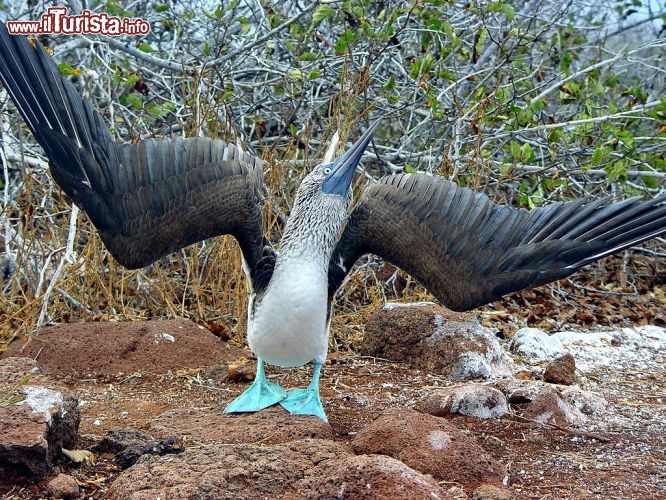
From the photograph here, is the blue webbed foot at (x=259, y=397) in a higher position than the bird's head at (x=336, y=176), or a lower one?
lower

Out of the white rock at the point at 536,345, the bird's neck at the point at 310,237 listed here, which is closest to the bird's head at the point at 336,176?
the bird's neck at the point at 310,237

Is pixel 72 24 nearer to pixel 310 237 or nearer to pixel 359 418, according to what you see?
pixel 310 237

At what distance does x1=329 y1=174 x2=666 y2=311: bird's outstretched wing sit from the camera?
3920 millimetres

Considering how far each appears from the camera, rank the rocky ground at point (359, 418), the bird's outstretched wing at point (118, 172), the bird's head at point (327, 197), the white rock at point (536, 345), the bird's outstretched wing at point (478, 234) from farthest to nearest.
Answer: the white rock at point (536, 345), the bird's head at point (327, 197), the bird's outstretched wing at point (478, 234), the bird's outstretched wing at point (118, 172), the rocky ground at point (359, 418)

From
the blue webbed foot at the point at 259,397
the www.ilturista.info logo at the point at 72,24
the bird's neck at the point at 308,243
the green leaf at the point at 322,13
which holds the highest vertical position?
the green leaf at the point at 322,13

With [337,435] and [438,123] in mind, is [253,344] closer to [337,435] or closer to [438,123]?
[337,435]

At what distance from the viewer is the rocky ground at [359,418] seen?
125 inches

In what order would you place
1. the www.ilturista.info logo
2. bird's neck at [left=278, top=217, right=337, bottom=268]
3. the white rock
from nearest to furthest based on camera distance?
bird's neck at [left=278, top=217, right=337, bottom=268] → the white rock → the www.ilturista.info logo

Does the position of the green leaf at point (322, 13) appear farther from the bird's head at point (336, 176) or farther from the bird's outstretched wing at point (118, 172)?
the bird's outstretched wing at point (118, 172)

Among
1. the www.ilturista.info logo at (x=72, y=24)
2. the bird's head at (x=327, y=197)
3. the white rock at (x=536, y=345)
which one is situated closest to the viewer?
the bird's head at (x=327, y=197)

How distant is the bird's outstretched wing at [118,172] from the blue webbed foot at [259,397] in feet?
2.68

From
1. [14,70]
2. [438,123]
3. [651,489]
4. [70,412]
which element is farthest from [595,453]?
[438,123]

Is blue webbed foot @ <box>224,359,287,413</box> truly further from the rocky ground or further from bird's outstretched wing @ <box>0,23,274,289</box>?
bird's outstretched wing @ <box>0,23,274,289</box>

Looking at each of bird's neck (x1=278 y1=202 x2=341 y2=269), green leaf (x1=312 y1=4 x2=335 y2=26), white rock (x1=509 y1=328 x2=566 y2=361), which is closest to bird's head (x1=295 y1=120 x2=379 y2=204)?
bird's neck (x1=278 y1=202 x2=341 y2=269)
